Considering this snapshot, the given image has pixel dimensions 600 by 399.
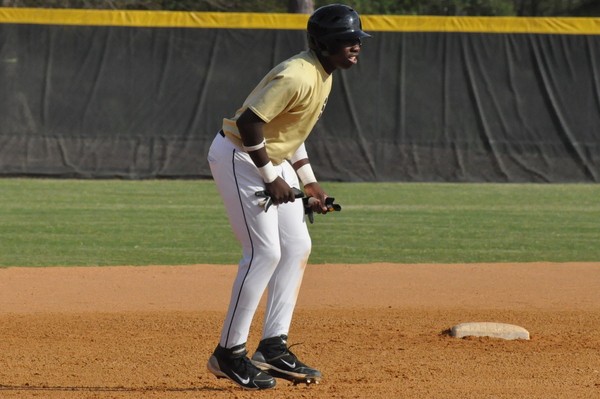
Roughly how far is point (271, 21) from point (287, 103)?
13090 millimetres

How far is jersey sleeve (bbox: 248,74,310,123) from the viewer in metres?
4.45

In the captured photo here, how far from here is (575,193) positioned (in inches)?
639

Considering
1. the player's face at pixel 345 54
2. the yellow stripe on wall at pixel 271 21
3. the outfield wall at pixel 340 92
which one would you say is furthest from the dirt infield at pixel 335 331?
the yellow stripe on wall at pixel 271 21

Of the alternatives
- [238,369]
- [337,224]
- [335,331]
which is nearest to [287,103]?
[238,369]

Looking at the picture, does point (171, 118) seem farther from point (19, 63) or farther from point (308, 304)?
point (308, 304)

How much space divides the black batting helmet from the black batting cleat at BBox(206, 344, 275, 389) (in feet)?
4.43

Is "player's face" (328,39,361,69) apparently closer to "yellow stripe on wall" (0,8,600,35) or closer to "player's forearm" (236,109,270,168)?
"player's forearm" (236,109,270,168)

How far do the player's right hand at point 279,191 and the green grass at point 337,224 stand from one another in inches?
202

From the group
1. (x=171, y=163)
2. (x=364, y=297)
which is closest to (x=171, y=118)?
(x=171, y=163)

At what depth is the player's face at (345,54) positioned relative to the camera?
15.4ft

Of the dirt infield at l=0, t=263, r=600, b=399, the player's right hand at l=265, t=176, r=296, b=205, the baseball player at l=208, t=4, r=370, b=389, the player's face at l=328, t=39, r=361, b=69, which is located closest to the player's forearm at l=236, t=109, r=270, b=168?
the baseball player at l=208, t=4, r=370, b=389

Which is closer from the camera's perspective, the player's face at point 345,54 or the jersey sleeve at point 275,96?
the jersey sleeve at point 275,96

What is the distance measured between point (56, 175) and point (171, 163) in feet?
5.99

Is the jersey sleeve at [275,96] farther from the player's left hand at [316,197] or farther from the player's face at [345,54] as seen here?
the player's left hand at [316,197]
